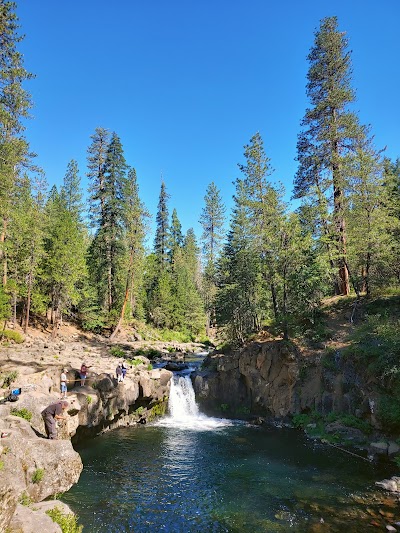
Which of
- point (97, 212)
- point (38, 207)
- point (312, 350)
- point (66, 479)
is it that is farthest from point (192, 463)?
point (97, 212)

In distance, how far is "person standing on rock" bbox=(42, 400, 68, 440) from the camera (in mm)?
13051

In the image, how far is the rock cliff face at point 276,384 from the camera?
62.1 feet

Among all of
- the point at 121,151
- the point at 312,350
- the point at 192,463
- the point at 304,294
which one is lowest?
the point at 192,463

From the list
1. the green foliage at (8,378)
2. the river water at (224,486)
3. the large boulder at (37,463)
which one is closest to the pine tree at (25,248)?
the green foliage at (8,378)

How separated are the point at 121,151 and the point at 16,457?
38.0 m

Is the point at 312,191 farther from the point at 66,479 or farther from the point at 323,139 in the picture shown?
the point at 66,479

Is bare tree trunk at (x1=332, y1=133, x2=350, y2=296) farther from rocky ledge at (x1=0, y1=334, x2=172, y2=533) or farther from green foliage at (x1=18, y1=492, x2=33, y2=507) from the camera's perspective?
green foliage at (x1=18, y1=492, x2=33, y2=507)

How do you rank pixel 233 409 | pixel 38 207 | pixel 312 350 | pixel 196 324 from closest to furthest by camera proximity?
pixel 312 350 → pixel 233 409 → pixel 38 207 → pixel 196 324

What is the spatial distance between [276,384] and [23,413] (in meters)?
14.9

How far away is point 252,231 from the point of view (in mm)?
27484

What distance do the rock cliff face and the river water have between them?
8.25ft

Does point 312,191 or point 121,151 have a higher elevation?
point 121,151

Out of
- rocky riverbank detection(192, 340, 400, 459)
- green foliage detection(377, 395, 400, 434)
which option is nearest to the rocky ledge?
rocky riverbank detection(192, 340, 400, 459)

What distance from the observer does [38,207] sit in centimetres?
3356
